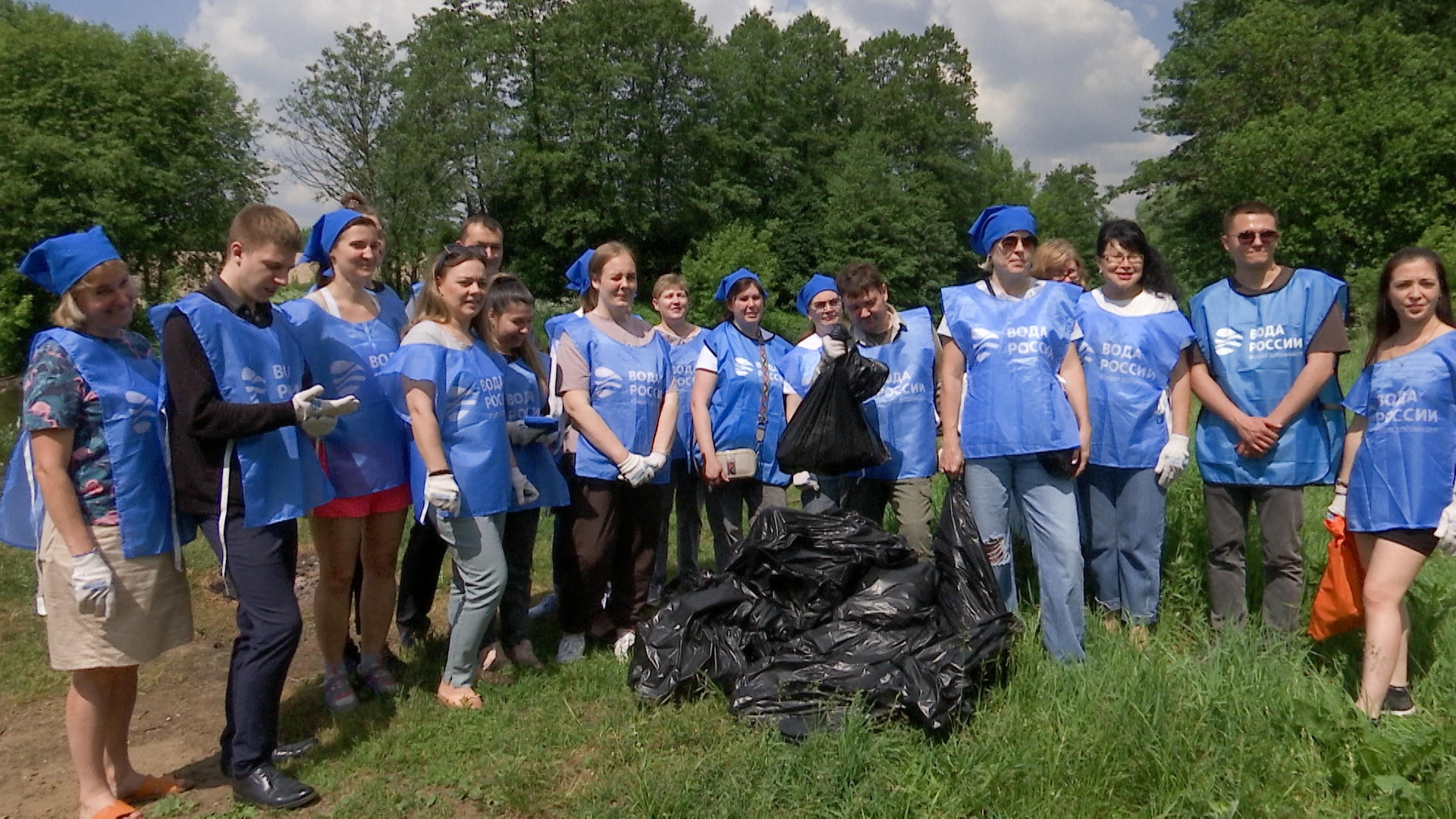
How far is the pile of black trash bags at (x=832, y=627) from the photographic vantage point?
125 inches

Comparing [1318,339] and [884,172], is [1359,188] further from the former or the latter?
[1318,339]

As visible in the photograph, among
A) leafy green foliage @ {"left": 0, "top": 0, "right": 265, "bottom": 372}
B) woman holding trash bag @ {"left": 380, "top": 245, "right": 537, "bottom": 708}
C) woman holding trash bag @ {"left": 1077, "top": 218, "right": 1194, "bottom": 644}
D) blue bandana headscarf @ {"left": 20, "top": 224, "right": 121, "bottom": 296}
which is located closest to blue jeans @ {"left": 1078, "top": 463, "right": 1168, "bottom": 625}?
woman holding trash bag @ {"left": 1077, "top": 218, "right": 1194, "bottom": 644}

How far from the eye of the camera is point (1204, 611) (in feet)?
14.2

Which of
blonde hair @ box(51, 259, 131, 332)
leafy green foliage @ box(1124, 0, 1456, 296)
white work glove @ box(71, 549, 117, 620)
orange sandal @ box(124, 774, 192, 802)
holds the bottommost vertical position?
orange sandal @ box(124, 774, 192, 802)

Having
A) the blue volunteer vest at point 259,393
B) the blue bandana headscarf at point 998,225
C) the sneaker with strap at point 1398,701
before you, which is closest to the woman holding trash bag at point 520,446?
the blue volunteer vest at point 259,393

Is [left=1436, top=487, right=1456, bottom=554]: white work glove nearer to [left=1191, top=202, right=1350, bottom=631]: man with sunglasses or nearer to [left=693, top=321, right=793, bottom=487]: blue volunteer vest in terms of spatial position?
[left=1191, top=202, right=1350, bottom=631]: man with sunglasses

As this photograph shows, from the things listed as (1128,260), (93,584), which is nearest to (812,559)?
(1128,260)

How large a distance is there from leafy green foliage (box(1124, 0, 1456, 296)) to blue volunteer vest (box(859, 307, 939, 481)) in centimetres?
2483

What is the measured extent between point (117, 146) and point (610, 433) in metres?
31.0

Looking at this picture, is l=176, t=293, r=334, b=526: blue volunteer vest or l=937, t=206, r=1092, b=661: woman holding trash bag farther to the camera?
l=937, t=206, r=1092, b=661: woman holding trash bag

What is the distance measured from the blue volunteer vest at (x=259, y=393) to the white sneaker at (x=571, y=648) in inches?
59.4

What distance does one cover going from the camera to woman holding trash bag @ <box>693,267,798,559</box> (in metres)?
4.55

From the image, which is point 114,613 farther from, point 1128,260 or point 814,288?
point 1128,260

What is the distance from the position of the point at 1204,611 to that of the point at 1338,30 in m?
28.9
